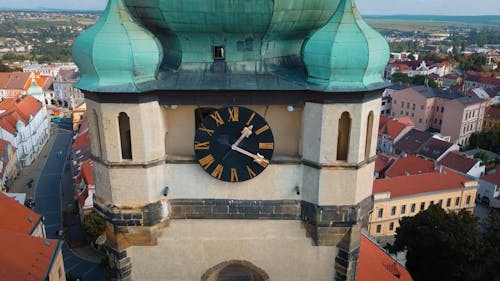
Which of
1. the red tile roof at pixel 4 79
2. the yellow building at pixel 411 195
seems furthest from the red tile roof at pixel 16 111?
the yellow building at pixel 411 195

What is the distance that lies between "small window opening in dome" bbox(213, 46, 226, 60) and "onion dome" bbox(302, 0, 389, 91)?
1937 mm

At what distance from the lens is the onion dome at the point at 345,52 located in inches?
386

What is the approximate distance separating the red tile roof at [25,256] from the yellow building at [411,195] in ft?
94.7

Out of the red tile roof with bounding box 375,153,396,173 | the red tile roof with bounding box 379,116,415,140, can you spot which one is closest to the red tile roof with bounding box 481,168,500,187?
the red tile roof with bounding box 375,153,396,173

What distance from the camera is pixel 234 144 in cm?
1098

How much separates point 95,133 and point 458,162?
55887 mm

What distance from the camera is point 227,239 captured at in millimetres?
12047

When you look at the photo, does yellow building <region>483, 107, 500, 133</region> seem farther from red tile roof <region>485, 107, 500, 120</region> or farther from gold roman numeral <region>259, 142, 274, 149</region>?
gold roman numeral <region>259, 142, 274, 149</region>

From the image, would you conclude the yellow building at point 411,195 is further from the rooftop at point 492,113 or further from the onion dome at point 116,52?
the rooftop at point 492,113

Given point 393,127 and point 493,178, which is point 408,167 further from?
point 393,127

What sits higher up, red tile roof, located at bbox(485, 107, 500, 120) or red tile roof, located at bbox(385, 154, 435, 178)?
red tile roof, located at bbox(385, 154, 435, 178)

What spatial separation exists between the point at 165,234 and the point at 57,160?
227ft

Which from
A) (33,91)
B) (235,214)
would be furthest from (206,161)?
(33,91)

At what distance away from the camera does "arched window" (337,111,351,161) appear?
10992mm
